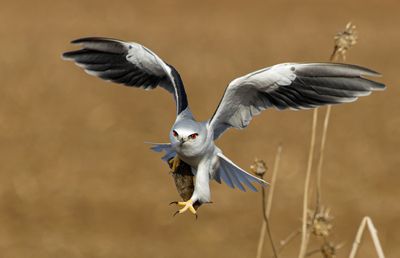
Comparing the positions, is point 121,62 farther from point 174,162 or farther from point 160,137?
point 160,137

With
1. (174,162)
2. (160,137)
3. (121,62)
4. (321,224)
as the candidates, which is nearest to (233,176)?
(174,162)

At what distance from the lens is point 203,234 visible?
10555 mm

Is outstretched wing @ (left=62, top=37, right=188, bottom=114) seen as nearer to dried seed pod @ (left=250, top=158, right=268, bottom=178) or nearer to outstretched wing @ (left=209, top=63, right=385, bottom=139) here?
outstretched wing @ (left=209, top=63, right=385, bottom=139)

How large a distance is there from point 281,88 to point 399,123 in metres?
7.99

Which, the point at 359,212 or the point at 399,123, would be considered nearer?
the point at 359,212

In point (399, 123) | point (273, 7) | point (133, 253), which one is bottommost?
point (133, 253)

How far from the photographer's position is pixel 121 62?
4.64m

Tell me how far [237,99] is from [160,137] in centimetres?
683

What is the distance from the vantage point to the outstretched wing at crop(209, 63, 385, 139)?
161 inches

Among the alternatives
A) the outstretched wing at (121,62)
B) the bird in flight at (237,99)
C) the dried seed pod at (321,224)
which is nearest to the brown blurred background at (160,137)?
the outstretched wing at (121,62)

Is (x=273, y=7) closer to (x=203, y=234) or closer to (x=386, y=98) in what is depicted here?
(x=386, y=98)

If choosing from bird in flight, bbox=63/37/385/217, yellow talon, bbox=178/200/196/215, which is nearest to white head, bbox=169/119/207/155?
bird in flight, bbox=63/37/385/217

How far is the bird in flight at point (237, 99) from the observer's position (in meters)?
3.93

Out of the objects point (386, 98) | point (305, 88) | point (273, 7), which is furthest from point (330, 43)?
point (305, 88)
